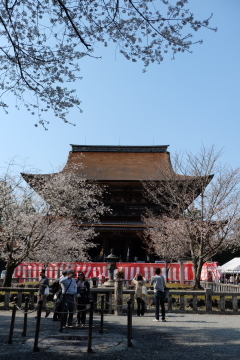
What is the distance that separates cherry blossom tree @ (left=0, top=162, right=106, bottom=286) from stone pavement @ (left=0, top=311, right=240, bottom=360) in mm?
7236

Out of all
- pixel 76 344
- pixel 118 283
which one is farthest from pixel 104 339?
pixel 118 283

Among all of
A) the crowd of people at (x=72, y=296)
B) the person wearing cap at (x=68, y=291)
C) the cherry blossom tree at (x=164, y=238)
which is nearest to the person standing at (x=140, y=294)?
the crowd of people at (x=72, y=296)

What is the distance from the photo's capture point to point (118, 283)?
12094 mm

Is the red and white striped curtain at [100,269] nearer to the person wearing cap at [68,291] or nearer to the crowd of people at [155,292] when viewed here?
the crowd of people at [155,292]

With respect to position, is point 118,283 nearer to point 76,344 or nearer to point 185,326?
point 185,326

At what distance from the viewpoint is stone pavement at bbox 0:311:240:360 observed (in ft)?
19.8

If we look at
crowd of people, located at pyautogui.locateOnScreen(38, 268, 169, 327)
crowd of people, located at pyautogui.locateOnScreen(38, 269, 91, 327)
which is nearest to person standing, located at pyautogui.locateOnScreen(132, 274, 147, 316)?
crowd of people, located at pyautogui.locateOnScreen(38, 268, 169, 327)

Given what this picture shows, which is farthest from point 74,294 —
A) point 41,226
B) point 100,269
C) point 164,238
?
point 164,238

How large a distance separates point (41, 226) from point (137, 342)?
12596mm

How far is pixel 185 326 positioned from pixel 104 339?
3.03 meters

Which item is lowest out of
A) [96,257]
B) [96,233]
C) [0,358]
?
[0,358]

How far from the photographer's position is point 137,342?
7141 millimetres

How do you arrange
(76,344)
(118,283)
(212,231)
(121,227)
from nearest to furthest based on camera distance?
(76,344), (118,283), (212,231), (121,227)

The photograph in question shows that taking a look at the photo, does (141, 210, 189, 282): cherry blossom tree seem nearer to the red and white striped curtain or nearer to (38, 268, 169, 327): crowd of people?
the red and white striped curtain
